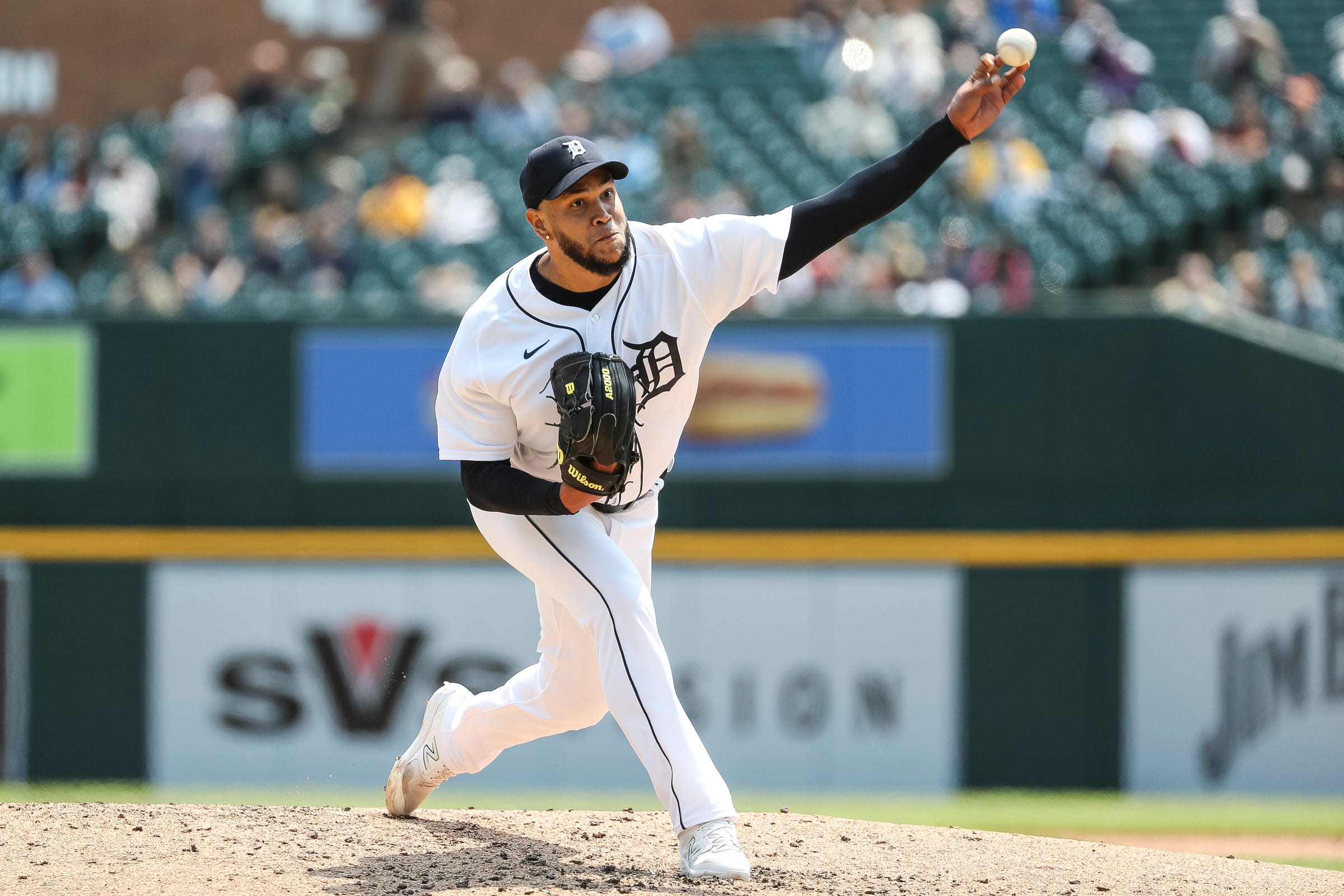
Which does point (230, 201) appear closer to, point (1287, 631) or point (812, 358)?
point (812, 358)

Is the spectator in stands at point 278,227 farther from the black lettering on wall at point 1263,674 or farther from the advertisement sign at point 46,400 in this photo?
the black lettering on wall at point 1263,674

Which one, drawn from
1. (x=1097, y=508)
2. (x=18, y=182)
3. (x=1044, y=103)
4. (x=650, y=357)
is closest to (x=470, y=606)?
(x=1097, y=508)

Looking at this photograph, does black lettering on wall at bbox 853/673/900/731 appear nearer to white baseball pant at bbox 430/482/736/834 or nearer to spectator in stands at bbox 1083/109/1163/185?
spectator in stands at bbox 1083/109/1163/185

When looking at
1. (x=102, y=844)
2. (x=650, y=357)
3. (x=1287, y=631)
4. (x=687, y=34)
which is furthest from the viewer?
(x=687, y=34)

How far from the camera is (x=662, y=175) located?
1042 cm

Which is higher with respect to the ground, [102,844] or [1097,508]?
[1097,508]

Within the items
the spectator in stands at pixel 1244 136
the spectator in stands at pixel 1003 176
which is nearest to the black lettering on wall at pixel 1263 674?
the spectator in stands at pixel 1003 176

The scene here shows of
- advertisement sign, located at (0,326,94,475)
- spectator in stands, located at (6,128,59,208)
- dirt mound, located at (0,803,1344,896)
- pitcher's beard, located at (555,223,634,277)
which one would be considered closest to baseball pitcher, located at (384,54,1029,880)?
pitcher's beard, located at (555,223,634,277)

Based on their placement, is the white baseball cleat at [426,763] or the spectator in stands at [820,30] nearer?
the white baseball cleat at [426,763]

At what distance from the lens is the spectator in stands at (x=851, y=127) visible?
1077 centimetres

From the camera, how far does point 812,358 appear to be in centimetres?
853

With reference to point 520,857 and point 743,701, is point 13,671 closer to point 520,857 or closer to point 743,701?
point 743,701

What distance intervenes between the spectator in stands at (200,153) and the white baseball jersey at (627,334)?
26.7ft

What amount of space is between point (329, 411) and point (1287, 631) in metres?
4.89
